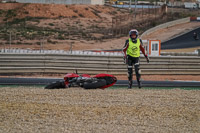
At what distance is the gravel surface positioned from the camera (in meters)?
8.52

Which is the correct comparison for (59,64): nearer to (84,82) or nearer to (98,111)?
(84,82)

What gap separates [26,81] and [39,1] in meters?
52.0

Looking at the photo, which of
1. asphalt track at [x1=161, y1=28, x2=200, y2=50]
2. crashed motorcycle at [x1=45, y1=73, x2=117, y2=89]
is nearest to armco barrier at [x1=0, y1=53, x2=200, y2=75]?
crashed motorcycle at [x1=45, y1=73, x2=117, y2=89]

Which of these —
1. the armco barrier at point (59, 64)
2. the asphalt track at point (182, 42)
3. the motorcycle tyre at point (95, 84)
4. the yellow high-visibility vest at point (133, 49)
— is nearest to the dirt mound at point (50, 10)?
the asphalt track at point (182, 42)

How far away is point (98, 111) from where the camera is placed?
384 inches

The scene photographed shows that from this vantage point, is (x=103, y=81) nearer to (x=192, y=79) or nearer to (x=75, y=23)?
(x=192, y=79)

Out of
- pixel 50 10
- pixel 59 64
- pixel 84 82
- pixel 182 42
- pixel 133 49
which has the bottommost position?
pixel 182 42

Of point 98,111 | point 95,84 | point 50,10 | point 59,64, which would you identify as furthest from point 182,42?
point 98,111

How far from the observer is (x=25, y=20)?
2208 inches

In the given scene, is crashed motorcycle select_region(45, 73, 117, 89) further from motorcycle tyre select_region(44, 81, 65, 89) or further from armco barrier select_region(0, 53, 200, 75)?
armco barrier select_region(0, 53, 200, 75)

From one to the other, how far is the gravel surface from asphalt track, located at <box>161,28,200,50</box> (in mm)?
27708

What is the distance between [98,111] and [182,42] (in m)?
35.1

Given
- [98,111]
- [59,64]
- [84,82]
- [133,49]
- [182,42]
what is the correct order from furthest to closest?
[182,42] → [59,64] → [133,49] → [84,82] → [98,111]

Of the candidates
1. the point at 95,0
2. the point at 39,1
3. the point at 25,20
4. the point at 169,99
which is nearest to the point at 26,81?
the point at 169,99
